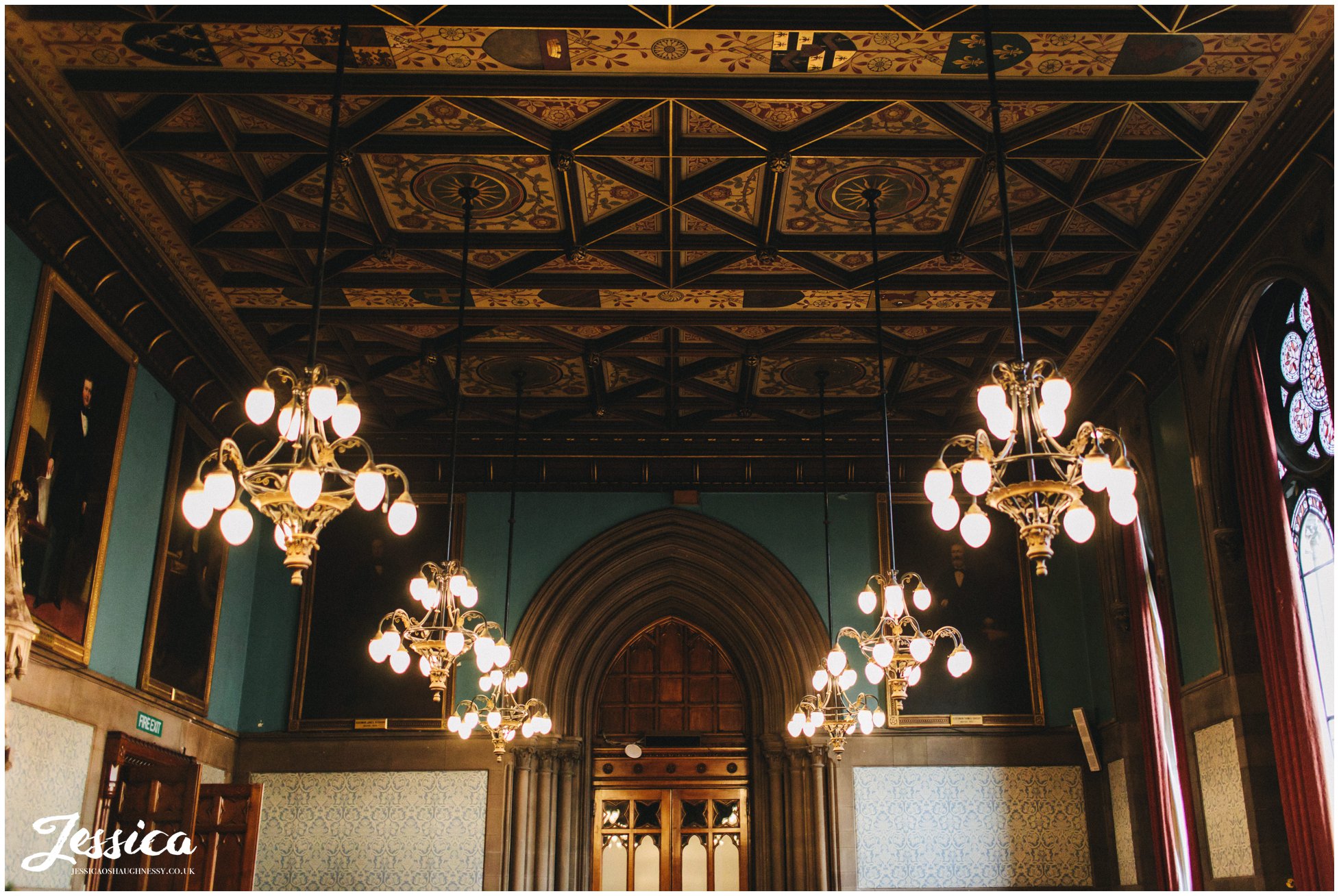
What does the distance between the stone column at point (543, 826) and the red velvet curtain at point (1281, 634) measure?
7.66m

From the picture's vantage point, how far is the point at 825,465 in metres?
13.0

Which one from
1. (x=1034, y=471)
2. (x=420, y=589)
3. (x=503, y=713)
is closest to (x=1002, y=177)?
(x=1034, y=471)

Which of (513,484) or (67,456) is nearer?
(67,456)

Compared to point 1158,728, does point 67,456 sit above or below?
above

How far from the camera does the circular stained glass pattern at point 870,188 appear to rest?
8.91m

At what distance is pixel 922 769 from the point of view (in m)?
12.8

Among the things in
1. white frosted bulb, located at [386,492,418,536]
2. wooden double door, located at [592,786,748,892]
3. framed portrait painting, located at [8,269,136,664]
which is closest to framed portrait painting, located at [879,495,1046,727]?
wooden double door, located at [592,786,748,892]

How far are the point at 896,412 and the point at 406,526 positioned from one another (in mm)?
8225

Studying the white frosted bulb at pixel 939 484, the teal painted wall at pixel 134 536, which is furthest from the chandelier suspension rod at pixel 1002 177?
the teal painted wall at pixel 134 536

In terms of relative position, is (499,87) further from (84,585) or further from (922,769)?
(922,769)

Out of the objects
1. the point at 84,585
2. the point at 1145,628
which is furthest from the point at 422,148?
the point at 1145,628

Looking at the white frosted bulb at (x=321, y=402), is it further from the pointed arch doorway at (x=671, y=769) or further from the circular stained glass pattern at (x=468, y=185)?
the pointed arch doorway at (x=671, y=769)

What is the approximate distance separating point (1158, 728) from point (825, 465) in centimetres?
447

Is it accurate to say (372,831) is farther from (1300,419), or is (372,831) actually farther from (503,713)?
(1300,419)
